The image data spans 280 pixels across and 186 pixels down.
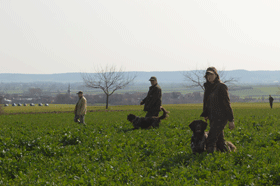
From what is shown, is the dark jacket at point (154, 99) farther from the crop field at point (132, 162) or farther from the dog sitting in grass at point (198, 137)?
the dog sitting in grass at point (198, 137)

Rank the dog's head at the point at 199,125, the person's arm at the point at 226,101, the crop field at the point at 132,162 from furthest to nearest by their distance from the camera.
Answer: the dog's head at the point at 199,125 → the person's arm at the point at 226,101 → the crop field at the point at 132,162

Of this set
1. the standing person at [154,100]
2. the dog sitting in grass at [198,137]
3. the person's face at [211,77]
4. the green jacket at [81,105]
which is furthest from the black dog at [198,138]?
the green jacket at [81,105]

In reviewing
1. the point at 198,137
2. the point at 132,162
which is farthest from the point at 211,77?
the point at 132,162

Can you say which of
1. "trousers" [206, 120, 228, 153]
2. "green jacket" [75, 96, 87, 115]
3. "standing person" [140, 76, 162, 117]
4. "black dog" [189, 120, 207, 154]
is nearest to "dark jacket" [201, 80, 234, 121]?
"trousers" [206, 120, 228, 153]

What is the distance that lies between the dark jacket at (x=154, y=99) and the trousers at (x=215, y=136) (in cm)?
628

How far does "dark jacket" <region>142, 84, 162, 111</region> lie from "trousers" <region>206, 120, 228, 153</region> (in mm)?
6281

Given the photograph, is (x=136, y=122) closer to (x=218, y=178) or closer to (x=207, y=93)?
(x=207, y=93)

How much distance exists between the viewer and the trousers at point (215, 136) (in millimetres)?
7621

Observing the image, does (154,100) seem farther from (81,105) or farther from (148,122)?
(81,105)

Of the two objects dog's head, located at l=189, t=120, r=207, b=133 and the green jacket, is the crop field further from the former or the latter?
the green jacket

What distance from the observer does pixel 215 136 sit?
7.63m

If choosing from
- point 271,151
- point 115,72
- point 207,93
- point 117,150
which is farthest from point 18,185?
point 115,72

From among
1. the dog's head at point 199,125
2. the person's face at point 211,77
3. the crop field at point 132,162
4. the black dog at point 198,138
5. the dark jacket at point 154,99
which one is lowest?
the crop field at point 132,162

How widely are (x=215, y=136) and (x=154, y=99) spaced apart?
6.67 m
